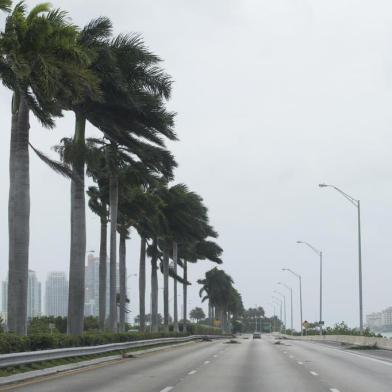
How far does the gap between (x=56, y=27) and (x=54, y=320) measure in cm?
4017

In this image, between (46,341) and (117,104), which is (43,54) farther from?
(46,341)

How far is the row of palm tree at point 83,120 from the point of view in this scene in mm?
23250

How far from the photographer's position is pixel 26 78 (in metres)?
23.1

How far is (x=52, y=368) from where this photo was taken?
2020cm

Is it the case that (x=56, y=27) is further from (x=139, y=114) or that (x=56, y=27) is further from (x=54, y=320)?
(x=54, y=320)

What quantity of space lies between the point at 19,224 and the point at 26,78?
190 inches

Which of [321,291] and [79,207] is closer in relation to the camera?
[79,207]

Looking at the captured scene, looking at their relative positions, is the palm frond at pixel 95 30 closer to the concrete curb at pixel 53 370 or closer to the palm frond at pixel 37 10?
the palm frond at pixel 37 10

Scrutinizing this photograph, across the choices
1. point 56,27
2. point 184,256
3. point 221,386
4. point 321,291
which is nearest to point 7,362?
point 221,386

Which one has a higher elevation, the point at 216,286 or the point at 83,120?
the point at 83,120

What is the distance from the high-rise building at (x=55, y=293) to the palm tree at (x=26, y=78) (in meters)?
150

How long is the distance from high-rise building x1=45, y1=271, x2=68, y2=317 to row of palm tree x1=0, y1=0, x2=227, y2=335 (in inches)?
5189

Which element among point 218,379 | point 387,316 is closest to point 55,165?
point 218,379

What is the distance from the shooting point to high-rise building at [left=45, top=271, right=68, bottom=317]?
176 metres
